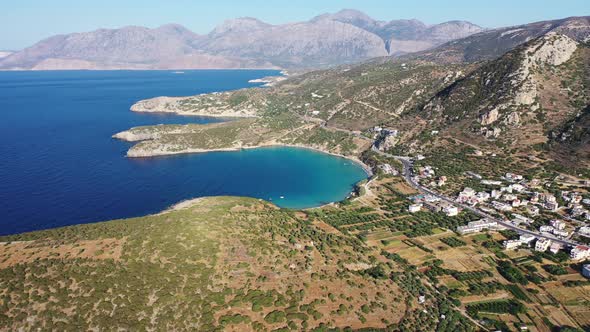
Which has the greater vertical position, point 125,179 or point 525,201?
point 525,201

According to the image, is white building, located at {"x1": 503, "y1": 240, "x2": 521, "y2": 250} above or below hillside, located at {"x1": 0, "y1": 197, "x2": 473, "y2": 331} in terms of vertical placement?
below

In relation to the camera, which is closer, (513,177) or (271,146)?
(513,177)

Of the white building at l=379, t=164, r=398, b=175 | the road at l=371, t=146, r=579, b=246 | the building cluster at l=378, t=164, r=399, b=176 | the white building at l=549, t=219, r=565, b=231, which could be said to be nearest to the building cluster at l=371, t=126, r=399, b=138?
the road at l=371, t=146, r=579, b=246

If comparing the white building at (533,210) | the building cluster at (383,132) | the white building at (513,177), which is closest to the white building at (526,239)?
the white building at (533,210)

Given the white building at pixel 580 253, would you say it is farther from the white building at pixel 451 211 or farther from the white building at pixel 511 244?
the white building at pixel 451 211

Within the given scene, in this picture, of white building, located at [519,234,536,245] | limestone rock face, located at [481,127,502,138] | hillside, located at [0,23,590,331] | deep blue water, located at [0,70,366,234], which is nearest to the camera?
hillside, located at [0,23,590,331]

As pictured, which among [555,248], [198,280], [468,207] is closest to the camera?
[198,280]

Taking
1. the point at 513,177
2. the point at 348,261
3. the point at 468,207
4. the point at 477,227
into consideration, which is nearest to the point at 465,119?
the point at 513,177

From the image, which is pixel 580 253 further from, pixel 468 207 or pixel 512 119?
pixel 512 119

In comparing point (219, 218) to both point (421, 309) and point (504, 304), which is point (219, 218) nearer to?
point (421, 309)

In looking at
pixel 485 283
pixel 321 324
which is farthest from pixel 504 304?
pixel 321 324

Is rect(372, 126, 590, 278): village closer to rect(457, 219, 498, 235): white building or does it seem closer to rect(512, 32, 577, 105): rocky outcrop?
rect(457, 219, 498, 235): white building
